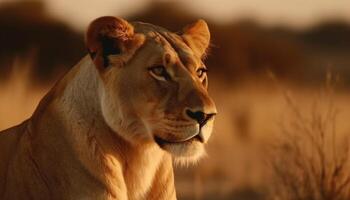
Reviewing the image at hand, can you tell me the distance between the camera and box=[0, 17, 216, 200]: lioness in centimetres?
483

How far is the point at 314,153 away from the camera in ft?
24.3

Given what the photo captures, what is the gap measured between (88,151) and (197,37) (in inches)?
28.8

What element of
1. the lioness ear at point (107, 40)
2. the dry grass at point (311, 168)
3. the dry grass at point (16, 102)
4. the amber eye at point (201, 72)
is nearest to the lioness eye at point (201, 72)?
the amber eye at point (201, 72)

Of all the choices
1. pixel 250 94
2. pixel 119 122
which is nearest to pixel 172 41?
pixel 119 122

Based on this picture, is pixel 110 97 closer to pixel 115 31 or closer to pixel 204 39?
pixel 115 31

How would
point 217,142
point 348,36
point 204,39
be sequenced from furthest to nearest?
point 348,36 < point 217,142 < point 204,39

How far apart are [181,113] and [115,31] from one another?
18.1 inches

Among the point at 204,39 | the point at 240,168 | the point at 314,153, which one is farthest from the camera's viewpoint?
the point at 240,168

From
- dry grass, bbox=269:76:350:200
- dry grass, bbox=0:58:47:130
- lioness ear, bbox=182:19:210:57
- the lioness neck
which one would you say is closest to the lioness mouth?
the lioness neck

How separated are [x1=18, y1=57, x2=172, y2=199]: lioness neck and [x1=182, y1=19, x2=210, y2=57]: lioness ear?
17.3 inches

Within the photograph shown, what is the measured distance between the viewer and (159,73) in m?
4.88

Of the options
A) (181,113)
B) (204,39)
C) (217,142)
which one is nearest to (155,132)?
(181,113)

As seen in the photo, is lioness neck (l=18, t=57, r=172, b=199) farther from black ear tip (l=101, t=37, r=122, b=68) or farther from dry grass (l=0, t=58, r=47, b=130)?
dry grass (l=0, t=58, r=47, b=130)

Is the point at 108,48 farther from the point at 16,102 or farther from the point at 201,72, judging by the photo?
the point at 16,102
